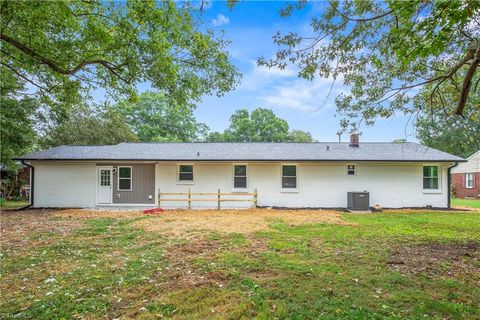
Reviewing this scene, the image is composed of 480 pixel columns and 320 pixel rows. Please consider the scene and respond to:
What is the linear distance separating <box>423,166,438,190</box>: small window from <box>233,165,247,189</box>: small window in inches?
385

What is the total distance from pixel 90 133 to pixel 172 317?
24.0 metres

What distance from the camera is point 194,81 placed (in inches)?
281

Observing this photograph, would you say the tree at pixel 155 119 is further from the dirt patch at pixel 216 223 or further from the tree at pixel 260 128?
the dirt patch at pixel 216 223

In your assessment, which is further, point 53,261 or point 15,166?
point 15,166

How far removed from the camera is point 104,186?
14.3 m

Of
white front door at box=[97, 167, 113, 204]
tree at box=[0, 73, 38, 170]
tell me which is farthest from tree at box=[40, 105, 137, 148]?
white front door at box=[97, 167, 113, 204]

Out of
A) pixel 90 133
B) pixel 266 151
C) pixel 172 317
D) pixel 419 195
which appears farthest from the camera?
pixel 90 133

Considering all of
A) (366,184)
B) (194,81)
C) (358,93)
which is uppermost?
(194,81)

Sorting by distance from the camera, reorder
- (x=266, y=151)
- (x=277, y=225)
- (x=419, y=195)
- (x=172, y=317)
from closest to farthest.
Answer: (x=172, y=317) → (x=277, y=225) → (x=419, y=195) → (x=266, y=151)

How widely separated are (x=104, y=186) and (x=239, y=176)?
294 inches

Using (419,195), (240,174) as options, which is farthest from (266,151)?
(419,195)

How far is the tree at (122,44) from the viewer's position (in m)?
5.50

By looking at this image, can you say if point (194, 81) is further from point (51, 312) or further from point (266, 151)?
point (266, 151)

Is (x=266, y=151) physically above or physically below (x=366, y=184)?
above
